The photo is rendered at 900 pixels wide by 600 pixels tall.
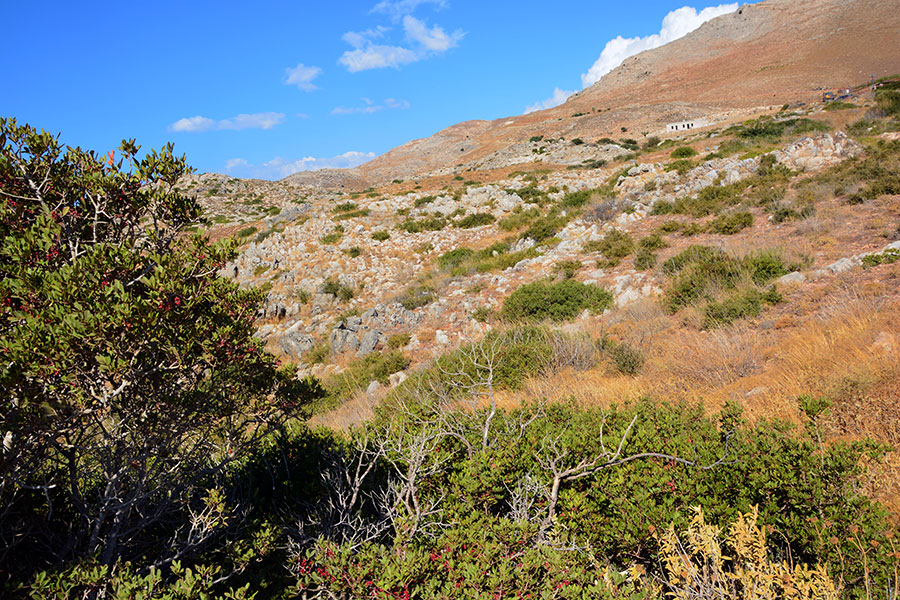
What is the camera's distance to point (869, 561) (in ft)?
7.38

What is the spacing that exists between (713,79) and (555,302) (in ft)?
204

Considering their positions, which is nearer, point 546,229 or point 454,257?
point 546,229

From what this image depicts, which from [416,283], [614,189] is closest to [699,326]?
[416,283]

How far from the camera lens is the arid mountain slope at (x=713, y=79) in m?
41.1

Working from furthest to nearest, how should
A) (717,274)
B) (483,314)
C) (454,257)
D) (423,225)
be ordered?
(423,225), (454,257), (483,314), (717,274)

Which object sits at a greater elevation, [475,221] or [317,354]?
[475,221]

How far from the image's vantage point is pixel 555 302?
866 cm

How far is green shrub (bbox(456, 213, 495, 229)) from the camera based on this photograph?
17.3 meters

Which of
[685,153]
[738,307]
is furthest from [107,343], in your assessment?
[685,153]

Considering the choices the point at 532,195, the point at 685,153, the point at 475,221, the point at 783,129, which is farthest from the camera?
the point at 685,153

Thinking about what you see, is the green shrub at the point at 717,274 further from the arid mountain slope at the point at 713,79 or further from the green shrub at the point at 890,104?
the arid mountain slope at the point at 713,79

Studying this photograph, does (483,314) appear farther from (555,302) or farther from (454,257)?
(454,257)

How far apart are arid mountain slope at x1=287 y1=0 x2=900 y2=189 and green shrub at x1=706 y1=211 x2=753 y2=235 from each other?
3026cm

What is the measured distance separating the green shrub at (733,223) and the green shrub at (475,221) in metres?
8.76
